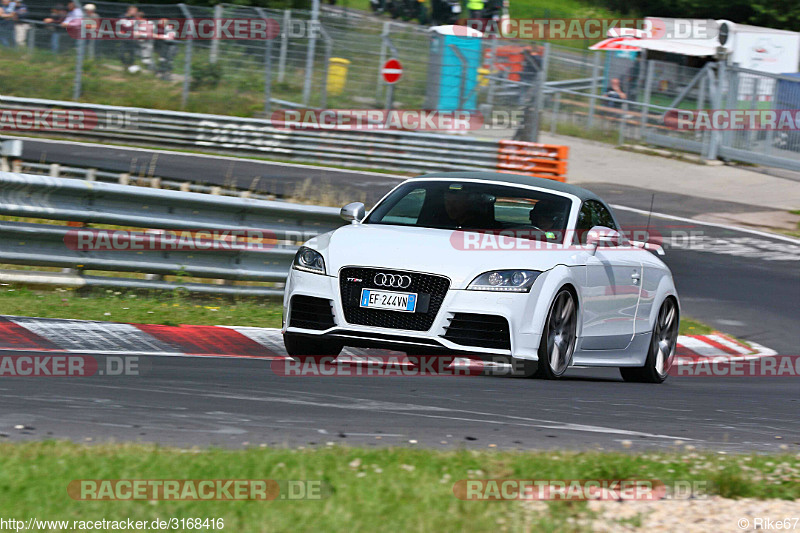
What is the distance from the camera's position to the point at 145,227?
10539 millimetres

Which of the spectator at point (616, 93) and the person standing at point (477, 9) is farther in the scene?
the person standing at point (477, 9)

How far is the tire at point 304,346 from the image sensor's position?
7949mm

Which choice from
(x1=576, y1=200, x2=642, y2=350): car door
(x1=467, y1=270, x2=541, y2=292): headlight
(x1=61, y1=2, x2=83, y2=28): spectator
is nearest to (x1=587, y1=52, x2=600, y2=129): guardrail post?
(x1=61, y1=2, x2=83, y2=28): spectator

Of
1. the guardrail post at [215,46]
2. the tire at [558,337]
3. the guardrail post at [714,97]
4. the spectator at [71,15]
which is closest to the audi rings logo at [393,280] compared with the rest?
the tire at [558,337]

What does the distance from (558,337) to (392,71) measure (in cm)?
1862

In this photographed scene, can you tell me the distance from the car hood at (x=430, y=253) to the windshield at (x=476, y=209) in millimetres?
243

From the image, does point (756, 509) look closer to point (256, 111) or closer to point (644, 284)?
point (644, 284)

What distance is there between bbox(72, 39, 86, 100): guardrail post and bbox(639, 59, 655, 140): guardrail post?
44.5ft

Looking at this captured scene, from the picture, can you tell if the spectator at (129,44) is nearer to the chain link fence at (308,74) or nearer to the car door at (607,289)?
the chain link fence at (308,74)

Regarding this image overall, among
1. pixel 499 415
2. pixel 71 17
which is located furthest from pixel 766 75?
pixel 499 415

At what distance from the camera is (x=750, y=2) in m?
44.2

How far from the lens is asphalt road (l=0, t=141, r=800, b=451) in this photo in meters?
5.41

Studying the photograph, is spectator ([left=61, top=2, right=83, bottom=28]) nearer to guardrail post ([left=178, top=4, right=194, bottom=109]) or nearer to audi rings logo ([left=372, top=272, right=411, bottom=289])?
guardrail post ([left=178, top=4, right=194, bottom=109])

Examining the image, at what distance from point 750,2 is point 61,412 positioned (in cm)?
4258
